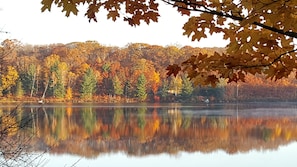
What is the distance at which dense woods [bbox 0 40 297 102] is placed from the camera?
36.6 m

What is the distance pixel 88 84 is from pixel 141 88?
4.24m

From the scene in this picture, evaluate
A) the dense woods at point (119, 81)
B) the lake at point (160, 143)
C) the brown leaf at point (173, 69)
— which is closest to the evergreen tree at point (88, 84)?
the dense woods at point (119, 81)

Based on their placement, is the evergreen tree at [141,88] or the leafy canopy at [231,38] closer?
the leafy canopy at [231,38]

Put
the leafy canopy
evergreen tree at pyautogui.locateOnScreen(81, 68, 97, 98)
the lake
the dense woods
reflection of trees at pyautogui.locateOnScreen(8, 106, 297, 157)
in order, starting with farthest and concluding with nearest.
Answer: evergreen tree at pyautogui.locateOnScreen(81, 68, 97, 98)
the dense woods
reflection of trees at pyautogui.locateOnScreen(8, 106, 297, 157)
the lake
the leafy canopy

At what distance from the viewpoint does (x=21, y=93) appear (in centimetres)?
3291

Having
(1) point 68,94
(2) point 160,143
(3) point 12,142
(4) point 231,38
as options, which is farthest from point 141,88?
(4) point 231,38

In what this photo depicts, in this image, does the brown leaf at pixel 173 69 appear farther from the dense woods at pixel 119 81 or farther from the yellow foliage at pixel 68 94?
the yellow foliage at pixel 68 94

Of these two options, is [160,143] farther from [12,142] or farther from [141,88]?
[141,88]

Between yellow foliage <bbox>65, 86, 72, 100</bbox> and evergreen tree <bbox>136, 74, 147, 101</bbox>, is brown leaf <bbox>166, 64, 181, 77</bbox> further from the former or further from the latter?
yellow foliage <bbox>65, 86, 72, 100</bbox>

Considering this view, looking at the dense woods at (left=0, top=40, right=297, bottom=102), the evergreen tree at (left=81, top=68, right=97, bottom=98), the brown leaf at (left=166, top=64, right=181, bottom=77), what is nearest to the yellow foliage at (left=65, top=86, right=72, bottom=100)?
the dense woods at (left=0, top=40, right=297, bottom=102)

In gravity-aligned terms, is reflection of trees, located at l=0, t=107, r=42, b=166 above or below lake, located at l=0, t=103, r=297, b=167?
above

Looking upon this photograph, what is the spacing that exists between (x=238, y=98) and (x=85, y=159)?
31066mm

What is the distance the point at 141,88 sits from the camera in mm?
37750

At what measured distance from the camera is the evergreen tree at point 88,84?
122 feet
